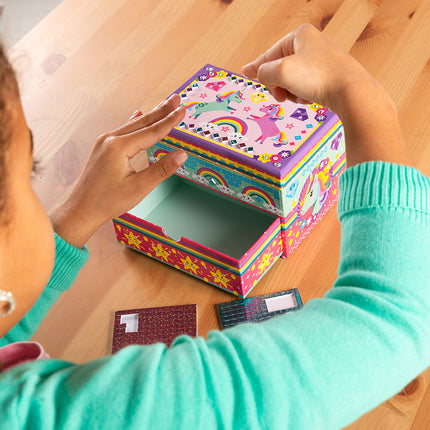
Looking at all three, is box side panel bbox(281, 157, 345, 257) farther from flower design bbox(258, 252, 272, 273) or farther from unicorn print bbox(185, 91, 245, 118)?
unicorn print bbox(185, 91, 245, 118)

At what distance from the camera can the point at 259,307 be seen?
77 centimetres

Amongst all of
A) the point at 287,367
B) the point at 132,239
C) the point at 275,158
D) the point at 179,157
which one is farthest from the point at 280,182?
the point at 287,367

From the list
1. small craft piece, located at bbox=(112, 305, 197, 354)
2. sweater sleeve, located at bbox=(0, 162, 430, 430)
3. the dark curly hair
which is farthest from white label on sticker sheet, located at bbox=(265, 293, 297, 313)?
the dark curly hair

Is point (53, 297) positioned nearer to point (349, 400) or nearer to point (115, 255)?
point (115, 255)

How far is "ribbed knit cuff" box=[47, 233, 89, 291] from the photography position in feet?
2.36

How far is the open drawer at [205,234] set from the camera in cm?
77

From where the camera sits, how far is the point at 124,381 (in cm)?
38

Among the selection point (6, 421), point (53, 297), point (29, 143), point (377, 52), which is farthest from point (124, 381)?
point (377, 52)

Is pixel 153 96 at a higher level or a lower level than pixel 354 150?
lower

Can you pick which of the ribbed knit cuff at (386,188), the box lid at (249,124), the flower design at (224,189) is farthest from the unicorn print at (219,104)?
the ribbed knit cuff at (386,188)

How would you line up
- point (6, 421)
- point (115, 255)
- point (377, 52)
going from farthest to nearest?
point (377, 52)
point (115, 255)
point (6, 421)

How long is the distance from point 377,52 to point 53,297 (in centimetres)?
76

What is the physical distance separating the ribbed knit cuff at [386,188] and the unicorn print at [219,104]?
0.42m

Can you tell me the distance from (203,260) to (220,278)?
0.12 ft
